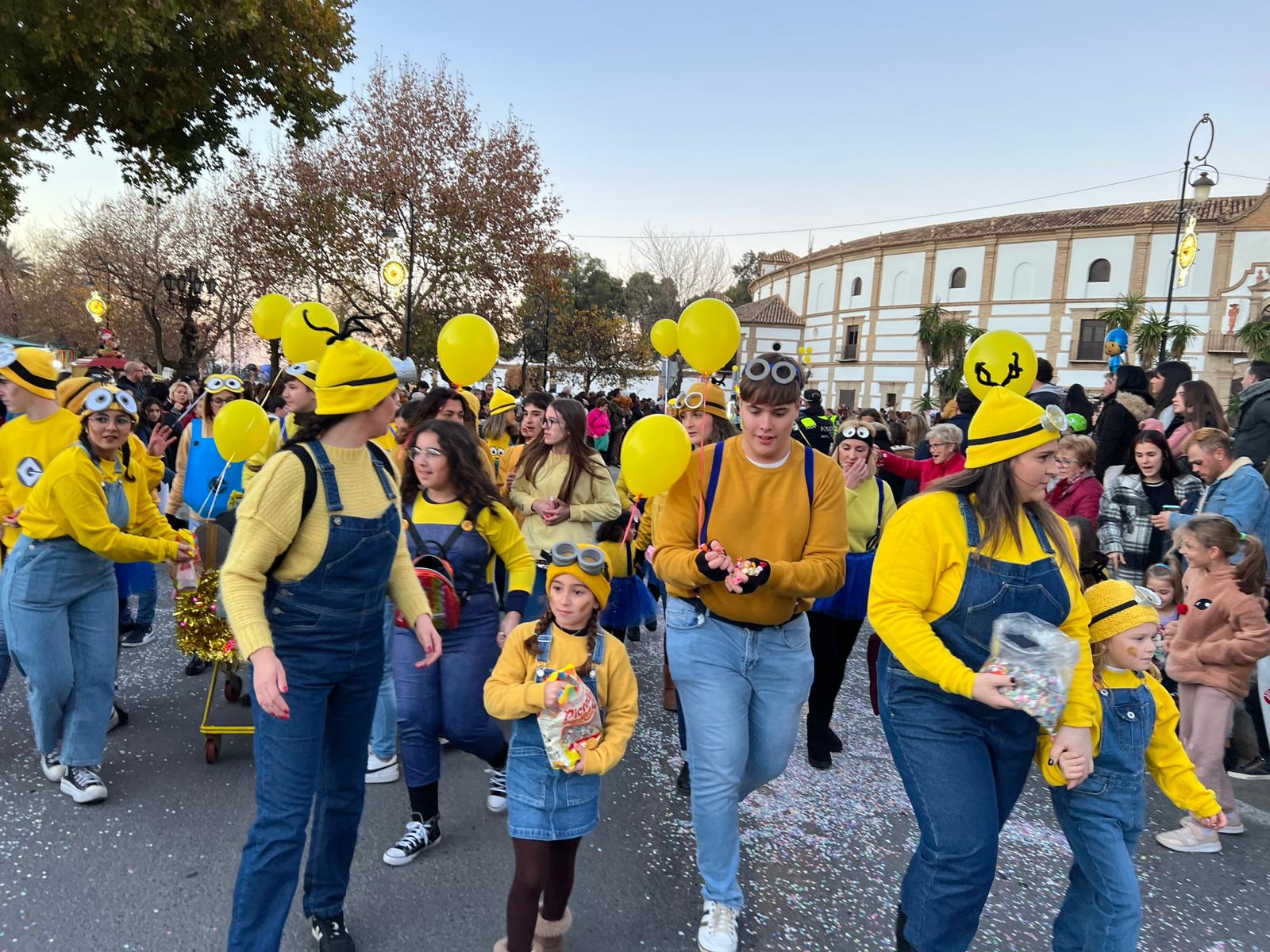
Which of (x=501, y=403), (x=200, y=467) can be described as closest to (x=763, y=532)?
(x=501, y=403)

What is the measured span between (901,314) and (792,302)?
11.7 m

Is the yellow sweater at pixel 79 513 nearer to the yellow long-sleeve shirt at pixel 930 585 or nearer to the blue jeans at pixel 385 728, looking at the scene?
the blue jeans at pixel 385 728

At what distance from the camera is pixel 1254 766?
4.39 meters

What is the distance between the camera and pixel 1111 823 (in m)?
2.24

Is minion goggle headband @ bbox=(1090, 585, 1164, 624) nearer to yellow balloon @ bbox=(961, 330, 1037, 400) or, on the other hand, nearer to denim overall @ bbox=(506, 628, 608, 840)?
yellow balloon @ bbox=(961, 330, 1037, 400)

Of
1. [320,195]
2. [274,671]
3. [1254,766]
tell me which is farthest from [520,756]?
[320,195]

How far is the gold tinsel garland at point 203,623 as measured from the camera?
354 centimetres

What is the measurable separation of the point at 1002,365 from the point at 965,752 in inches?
69.3

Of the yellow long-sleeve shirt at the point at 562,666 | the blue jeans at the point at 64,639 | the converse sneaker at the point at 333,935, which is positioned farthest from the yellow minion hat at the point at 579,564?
the blue jeans at the point at 64,639

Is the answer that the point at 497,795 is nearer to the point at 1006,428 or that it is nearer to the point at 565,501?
the point at 565,501

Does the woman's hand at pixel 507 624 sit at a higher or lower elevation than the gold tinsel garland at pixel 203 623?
higher

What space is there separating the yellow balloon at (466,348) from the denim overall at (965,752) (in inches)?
113

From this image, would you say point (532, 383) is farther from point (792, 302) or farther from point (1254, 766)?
point (792, 302)

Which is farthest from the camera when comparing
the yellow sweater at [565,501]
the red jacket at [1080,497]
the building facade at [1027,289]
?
the building facade at [1027,289]
